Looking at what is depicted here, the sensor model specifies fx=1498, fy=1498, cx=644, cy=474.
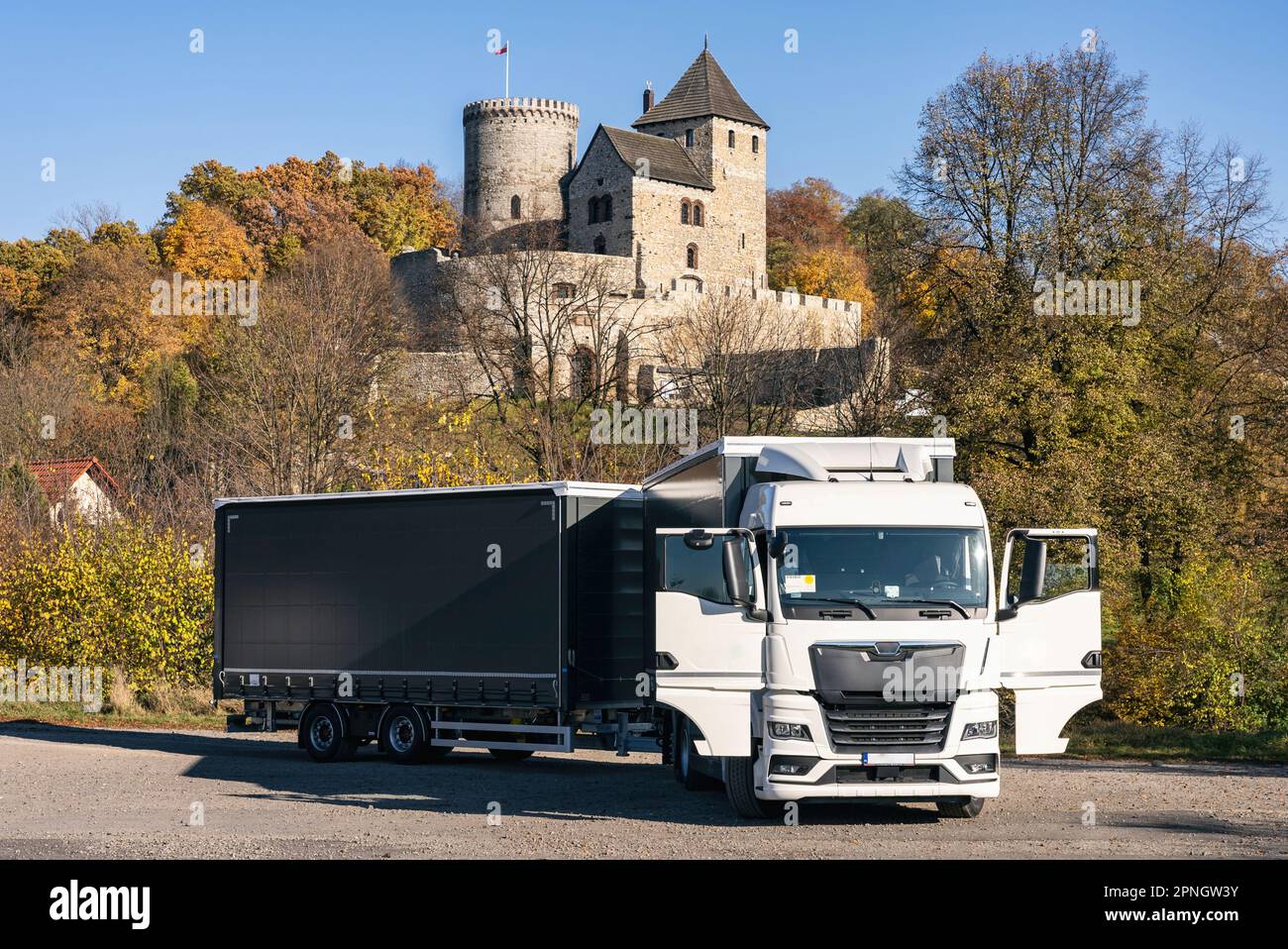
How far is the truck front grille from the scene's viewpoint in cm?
1318

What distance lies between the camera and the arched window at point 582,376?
60.3 metres

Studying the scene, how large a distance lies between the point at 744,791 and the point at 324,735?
8.39 metres

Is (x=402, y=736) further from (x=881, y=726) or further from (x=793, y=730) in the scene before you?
(x=881, y=726)

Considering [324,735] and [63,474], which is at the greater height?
[63,474]

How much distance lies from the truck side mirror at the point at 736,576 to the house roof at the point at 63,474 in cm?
3598

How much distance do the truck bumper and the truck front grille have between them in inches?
2.5

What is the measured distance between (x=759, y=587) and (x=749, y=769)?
68.2 inches

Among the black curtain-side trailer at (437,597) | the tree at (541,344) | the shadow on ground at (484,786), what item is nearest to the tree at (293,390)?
the tree at (541,344)

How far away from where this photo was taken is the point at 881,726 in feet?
43.3

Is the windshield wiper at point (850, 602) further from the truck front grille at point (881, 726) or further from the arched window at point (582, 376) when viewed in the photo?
the arched window at point (582, 376)

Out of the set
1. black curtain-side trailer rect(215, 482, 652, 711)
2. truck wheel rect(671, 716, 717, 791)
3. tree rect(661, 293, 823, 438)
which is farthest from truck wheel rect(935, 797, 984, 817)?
tree rect(661, 293, 823, 438)

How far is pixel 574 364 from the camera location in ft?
232

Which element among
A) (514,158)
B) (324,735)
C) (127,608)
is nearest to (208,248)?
(514,158)
